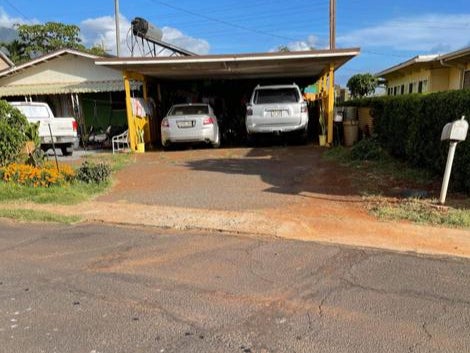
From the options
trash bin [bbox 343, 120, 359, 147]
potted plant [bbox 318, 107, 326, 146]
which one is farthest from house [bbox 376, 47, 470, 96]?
potted plant [bbox 318, 107, 326, 146]

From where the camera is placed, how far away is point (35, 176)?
360 inches

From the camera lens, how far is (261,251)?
5227 mm

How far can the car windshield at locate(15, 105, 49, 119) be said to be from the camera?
15772mm

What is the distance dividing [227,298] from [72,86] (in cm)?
1930

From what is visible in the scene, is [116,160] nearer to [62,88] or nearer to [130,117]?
[130,117]

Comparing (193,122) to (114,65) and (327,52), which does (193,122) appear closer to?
(114,65)

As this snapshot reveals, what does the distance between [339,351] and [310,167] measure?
320 inches

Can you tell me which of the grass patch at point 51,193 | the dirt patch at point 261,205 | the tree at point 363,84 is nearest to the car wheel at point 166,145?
the dirt patch at point 261,205

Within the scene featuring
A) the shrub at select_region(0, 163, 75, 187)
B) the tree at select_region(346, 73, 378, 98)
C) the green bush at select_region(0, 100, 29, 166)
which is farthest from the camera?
the tree at select_region(346, 73, 378, 98)

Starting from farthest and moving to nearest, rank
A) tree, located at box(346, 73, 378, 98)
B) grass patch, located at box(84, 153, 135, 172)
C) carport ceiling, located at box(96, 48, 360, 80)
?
tree, located at box(346, 73, 378, 98)
carport ceiling, located at box(96, 48, 360, 80)
grass patch, located at box(84, 153, 135, 172)

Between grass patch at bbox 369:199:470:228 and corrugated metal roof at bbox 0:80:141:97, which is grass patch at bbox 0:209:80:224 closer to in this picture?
grass patch at bbox 369:199:470:228

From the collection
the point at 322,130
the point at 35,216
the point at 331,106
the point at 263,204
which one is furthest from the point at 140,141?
the point at 263,204

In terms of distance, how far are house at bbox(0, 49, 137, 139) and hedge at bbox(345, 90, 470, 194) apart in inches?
505

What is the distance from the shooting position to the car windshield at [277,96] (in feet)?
48.3
